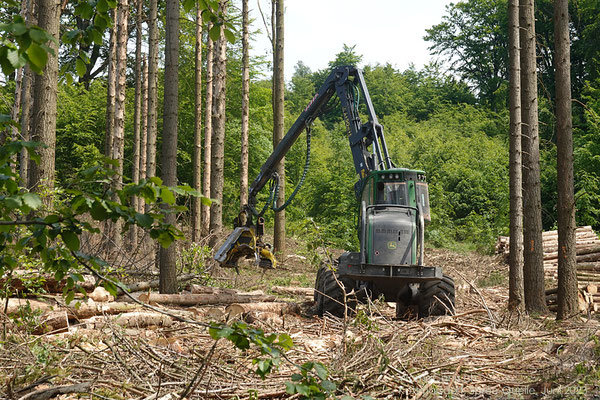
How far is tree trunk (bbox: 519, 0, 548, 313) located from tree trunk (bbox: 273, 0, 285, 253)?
9358 millimetres

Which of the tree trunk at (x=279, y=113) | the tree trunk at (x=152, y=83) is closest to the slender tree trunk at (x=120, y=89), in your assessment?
the tree trunk at (x=152, y=83)

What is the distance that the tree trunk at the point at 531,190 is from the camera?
423 inches

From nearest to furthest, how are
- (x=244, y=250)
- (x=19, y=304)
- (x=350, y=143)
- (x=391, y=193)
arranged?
(x=19, y=304) → (x=391, y=193) → (x=350, y=143) → (x=244, y=250)

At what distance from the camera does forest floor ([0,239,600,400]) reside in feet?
15.4

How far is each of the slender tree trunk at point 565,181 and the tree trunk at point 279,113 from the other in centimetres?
1044

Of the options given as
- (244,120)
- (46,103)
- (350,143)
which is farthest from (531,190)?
(244,120)

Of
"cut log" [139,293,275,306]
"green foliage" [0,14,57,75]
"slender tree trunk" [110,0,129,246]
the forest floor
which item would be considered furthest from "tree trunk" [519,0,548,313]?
"slender tree trunk" [110,0,129,246]

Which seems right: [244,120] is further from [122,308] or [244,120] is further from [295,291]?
[122,308]

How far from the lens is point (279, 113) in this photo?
19516 millimetres

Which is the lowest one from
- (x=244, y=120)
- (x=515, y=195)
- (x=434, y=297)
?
(x=434, y=297)

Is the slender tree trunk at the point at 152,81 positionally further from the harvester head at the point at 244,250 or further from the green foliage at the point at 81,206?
the green foliage at the point at 81,206

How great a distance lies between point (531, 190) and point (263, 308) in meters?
5.23

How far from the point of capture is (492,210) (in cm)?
2962

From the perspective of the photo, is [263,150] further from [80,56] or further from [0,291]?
[80,56]
